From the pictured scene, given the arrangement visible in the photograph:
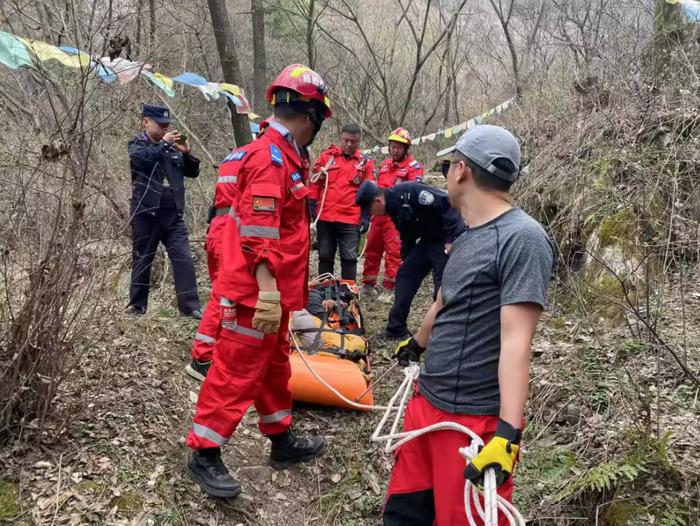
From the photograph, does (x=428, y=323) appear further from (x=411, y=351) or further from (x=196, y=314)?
(x=196, y=314)

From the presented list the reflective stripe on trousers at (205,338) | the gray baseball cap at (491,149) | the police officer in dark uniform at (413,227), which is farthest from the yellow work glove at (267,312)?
the police officer in dark uniform at (413,227)

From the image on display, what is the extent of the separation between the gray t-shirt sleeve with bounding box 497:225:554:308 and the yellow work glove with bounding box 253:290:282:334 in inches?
47.0

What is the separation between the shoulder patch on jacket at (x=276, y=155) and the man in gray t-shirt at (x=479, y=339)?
38.3 inches

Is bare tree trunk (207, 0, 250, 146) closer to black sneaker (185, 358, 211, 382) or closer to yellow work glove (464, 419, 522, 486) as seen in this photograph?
black sneaker (185, 358, 211, 382)

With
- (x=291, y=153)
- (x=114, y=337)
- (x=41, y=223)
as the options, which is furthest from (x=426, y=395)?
(x=114, y=337)

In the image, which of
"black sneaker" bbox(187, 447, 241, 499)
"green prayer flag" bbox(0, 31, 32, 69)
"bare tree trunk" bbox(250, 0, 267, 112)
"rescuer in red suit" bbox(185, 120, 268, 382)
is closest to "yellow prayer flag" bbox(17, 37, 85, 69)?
"green prayer flag" bbox(0, 31, 32, 69)

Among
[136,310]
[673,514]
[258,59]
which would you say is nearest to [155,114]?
[136,310]

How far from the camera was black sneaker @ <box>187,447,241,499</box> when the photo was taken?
283cm

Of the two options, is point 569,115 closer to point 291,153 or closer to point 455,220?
point 455,220

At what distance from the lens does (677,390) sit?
3.26 meters

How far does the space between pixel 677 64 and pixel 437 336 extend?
5607 mm

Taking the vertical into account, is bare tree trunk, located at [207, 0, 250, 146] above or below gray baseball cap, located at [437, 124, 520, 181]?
above

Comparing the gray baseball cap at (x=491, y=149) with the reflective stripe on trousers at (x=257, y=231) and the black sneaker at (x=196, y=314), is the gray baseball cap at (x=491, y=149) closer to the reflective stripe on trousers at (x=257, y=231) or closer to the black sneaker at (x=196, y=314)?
the reflective stripe on trousers at (x=257, y=231)

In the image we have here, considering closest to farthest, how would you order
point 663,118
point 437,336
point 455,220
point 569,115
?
point 437,336
point 455,220
point 663,118
point 569,115
